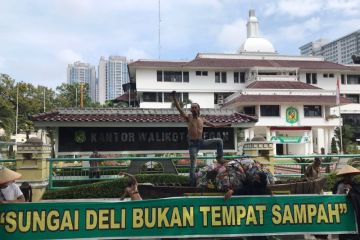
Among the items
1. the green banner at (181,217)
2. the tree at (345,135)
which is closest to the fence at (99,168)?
the green banner at (181,217)

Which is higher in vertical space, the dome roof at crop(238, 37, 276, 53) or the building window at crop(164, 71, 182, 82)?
the dome roof at crop(238, 37, 276, 53)

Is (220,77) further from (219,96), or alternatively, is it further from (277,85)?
(277,85)

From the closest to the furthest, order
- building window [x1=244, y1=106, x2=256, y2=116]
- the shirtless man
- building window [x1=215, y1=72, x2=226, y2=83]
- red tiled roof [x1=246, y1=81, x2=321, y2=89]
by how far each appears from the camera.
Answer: the shirtless man, building window [x1=244, y1=106, x2=256, y2=116], red tiled roof [x1=246, y1=81, x2=321, y2=89], building window [x1=215, y1=72, x2=226, y2=83]

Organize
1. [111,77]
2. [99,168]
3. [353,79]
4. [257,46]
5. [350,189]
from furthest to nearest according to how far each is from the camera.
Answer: [111,77] → [257,46] → [353,79] → [99,168] → [350,189]

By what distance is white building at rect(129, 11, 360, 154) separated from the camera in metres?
37.3

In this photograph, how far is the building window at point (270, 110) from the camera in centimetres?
3719

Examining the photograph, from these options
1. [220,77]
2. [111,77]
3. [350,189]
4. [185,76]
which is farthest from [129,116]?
[111,77]

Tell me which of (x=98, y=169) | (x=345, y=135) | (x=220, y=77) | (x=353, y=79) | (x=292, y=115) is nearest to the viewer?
(x=98, y=169)

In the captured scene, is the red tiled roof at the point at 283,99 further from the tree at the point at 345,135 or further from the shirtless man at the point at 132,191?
the shirtless man at the point at 132,191

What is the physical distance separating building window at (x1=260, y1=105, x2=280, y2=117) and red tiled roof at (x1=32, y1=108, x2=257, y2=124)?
72.9 ft

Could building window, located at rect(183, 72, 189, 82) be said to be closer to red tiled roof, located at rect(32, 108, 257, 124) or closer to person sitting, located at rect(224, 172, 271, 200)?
red tiled roof, located at rect(32, 108, 257, 124)

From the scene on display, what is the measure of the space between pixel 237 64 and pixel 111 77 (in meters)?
61.5

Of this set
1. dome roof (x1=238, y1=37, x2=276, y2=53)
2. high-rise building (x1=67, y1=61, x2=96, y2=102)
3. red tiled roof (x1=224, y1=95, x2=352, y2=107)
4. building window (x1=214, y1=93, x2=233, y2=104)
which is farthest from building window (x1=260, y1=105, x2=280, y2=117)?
high-rise building (x1=67, y1=61, x2=96, y2=102)

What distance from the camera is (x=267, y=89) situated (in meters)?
37.4
